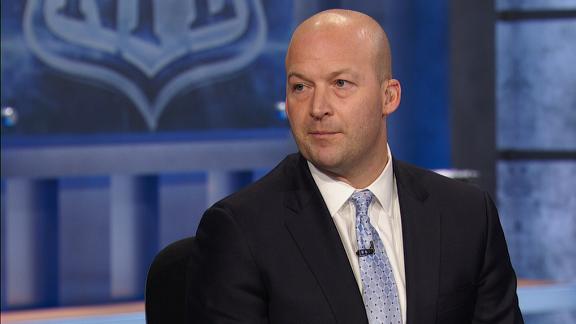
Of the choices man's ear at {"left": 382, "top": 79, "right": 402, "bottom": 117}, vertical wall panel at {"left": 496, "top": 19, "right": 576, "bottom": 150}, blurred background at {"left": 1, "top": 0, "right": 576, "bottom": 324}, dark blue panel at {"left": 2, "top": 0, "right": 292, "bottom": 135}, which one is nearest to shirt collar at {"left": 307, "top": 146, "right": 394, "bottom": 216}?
man's ear at {"left": 382, "top": 79, "right": 402, "bottom": 117}

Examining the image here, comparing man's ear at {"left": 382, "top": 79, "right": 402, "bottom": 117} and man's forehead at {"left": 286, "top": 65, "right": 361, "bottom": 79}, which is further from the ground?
man's forehead at {"left": 286, "top": 65, "right": 361, "bottom": 79}

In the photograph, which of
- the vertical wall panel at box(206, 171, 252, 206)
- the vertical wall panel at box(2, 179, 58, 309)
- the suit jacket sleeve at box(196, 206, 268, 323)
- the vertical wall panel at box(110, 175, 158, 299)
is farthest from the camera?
the vertical wall panel at box(206, 171, 252, 206)

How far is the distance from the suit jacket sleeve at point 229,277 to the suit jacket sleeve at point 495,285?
38 centimetres

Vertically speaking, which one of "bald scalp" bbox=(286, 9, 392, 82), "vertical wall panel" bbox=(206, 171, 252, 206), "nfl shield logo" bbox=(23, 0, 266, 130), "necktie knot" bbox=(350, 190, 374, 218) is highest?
"nfl shield logo" bbox=(23, 0, 266, 130)

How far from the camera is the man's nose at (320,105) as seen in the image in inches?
65.4

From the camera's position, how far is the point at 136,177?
408cm

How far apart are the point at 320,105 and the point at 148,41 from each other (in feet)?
8.23

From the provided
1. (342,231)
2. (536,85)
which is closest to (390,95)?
(342,231)

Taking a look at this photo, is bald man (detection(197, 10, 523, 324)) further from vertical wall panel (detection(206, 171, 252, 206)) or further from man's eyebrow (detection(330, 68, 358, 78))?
vertical wall panel (detection(206, 171, 252, 206))

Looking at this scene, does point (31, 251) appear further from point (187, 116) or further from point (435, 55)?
point (435, 55)

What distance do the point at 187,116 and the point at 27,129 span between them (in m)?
0.62

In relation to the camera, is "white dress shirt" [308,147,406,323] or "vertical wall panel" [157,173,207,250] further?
"vertical wall panel" [157,173,207,250]

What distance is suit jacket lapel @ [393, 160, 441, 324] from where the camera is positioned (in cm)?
171

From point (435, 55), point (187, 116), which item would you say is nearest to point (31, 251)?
point (187, 116)
